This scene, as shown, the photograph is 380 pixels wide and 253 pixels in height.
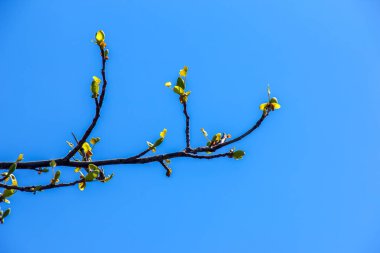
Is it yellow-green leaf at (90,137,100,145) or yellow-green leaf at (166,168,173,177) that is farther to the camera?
yellow-green leaf at (90,137,100,145)

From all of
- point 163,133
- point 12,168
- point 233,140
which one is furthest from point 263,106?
point 12,168

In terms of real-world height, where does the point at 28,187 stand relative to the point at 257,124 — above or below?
below

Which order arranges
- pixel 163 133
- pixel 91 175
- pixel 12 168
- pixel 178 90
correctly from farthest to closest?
1. pixel 163 133
2. pixel 178 90
3. pixel 91 175
4. pixel 12 168

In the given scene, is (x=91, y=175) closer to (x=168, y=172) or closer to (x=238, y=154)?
(x=168, y=172)

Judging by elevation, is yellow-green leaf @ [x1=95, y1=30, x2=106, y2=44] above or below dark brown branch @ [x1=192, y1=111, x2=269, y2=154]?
above

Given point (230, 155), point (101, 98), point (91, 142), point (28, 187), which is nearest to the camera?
point (101, 98)

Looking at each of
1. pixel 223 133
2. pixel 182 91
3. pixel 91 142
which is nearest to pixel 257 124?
pixel 223 133

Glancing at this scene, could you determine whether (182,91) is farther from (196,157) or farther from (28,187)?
(28,187)

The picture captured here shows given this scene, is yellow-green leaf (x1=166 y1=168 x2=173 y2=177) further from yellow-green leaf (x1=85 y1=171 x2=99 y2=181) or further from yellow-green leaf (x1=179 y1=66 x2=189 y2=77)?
yellow-green leaf (x1=179 y1=66 x2=189 y2=77)

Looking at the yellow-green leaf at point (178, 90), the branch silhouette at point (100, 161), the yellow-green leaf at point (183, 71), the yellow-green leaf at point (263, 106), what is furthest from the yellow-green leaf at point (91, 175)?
the yellow-green leaf at point (263, 106)

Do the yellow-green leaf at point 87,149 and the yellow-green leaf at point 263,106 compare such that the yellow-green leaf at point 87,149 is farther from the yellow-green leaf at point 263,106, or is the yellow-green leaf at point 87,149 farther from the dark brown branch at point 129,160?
the yellow-green leaf at point 263,106


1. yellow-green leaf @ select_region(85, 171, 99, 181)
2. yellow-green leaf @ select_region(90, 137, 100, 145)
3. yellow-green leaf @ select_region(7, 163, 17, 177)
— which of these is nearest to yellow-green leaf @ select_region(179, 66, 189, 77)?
yellow-green leaf @ select_region(90, 137, 100, 145)
